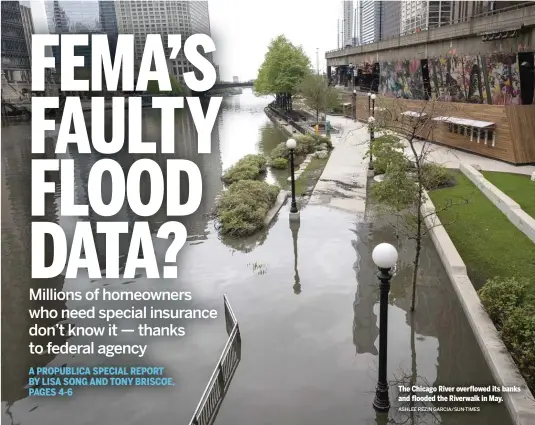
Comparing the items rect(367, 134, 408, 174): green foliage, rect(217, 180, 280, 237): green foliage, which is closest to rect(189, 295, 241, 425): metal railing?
rect(217, 180, 280, 237): green foliage

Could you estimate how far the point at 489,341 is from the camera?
755cm

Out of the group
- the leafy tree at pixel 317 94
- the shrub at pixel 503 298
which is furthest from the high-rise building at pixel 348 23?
the shrub at pixel 503 298

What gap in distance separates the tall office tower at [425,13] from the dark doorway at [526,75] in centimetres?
7810

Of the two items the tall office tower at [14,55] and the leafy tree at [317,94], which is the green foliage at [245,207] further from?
the tall office tower at [14,55]

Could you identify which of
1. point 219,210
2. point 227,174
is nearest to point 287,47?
point 227,174

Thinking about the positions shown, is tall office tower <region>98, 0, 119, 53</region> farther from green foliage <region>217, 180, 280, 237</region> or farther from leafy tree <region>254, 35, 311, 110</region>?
green foliage <region>217, 180, 280, 237</region>

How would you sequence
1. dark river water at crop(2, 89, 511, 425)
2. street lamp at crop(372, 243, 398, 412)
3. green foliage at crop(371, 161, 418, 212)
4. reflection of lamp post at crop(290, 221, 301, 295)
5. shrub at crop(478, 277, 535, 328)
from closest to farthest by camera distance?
street lamp at crop(372, 243, 398, 412), dark river water at crop(2, 89, 511, 425), shrub at crop(478, 277, 535, 328), reflection of lamp post at crop(290, 221, 301, 295), green foliage at crop(371, 161, 418, 212)

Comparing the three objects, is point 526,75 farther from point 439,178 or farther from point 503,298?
point 503,298

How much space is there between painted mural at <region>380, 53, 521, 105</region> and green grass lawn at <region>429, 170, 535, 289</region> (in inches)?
230

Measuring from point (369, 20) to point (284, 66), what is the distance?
2890 inches

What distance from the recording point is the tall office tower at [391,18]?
388 ft

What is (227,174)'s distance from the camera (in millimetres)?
22547

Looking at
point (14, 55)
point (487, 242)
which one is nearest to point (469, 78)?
point (487, 242)

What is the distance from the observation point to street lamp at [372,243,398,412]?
6.01 meters
